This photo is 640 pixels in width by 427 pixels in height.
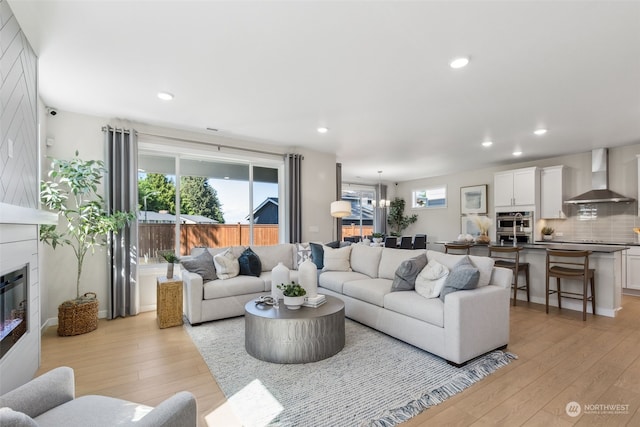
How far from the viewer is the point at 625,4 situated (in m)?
1.94

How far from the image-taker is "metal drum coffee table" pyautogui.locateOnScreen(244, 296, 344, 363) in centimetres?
266

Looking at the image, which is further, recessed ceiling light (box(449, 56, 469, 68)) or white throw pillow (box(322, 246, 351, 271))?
white throw pillow (box(322, 246, 351, 271))

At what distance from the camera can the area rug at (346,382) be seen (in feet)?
6.44

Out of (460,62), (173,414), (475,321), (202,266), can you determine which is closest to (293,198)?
(202,266)

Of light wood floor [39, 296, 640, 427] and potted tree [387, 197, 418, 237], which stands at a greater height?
potted tree [387, 197, 418, 237]

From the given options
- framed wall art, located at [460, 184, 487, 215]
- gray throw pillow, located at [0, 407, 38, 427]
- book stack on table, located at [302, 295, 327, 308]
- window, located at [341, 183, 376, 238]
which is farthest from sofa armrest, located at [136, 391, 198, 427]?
window, located at [341, 183, 376, 238]

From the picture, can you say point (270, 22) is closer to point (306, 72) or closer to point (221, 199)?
point (306, 72)

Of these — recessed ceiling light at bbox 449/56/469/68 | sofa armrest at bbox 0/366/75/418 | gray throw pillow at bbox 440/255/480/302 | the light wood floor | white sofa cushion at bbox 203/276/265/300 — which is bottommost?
the light wood floor

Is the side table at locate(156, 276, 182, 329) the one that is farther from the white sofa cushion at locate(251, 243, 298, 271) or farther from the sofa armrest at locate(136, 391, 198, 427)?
the sofa armrest at locate(136, 391, 198, 427)

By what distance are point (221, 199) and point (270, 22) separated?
11.8ft

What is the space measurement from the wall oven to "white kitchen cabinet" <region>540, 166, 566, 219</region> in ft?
1.02

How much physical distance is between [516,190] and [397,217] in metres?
3.62

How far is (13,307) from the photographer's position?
203 cm

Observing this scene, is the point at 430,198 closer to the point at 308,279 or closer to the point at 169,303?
the point at 308,279
